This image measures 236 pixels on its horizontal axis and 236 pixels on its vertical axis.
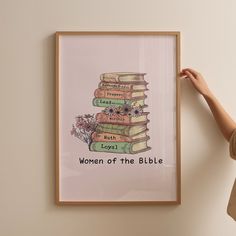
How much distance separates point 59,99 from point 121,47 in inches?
11.2

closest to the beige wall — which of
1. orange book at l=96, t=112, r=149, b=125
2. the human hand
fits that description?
the human hand

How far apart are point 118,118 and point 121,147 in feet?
0.34

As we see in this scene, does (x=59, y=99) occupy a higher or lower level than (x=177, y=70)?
lower

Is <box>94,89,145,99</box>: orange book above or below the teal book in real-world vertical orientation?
above

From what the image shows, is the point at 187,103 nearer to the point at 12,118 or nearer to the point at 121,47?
the point at 121,47

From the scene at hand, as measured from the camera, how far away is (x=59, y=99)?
3.84 feet

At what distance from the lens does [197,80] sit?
1152 mm

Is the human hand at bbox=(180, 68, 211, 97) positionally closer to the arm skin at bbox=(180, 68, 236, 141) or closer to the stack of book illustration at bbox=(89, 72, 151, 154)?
the arm skin at bbox=(180, 68, 236, 141)

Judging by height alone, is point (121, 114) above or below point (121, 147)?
above

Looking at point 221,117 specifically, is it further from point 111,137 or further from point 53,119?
point 53,119

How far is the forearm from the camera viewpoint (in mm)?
1116

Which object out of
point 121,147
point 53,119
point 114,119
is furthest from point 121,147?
point 53,119
